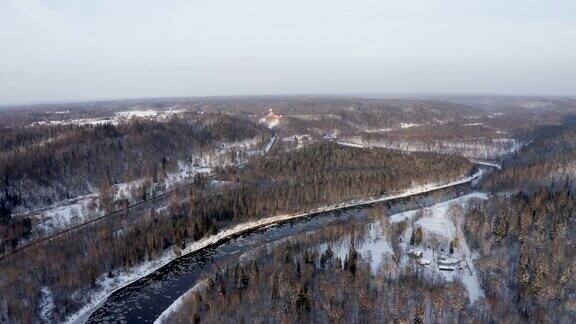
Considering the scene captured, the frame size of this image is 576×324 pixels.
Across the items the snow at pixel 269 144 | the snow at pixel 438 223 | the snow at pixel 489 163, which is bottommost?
the snow at pixel 489 163

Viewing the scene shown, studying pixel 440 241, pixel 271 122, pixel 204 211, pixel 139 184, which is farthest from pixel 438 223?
pixel 271 122

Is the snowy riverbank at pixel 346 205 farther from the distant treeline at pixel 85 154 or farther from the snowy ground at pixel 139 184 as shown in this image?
the distant treeline at pixel 85 154

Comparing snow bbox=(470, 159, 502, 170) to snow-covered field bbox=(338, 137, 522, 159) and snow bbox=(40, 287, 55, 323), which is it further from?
snow bbox=(40, 287, 55, 323)

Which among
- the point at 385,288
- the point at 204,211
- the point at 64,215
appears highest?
the point at 204,211

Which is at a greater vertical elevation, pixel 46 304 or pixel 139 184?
pixel 139 184

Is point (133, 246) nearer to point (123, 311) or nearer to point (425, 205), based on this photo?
point (123, 311)

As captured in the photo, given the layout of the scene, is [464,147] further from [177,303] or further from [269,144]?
[177,303]

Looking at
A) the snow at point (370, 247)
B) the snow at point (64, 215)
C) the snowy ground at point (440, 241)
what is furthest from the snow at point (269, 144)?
the snow at point (370, 247)

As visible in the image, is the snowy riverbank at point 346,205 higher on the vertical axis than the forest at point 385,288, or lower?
lower
